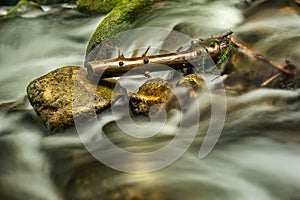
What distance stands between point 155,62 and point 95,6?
467 centimetres

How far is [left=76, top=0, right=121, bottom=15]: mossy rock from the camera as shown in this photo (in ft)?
29.7

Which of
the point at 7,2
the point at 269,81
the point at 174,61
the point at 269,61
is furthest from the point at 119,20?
the point at 7,2

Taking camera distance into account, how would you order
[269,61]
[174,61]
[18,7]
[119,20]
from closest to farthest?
[269,61]
[174,61]
[119,20]
[18,7]

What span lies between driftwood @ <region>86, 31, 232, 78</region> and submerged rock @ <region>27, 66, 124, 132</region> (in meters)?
0.23

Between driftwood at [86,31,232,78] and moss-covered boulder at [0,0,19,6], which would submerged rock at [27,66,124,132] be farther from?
moss-covered boulder at [0,0,19,6]

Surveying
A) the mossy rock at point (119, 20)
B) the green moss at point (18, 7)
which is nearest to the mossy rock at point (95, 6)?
the mossy rock at point (119, 20)

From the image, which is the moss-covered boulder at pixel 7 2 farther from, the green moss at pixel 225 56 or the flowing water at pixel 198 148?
the green moss at pixel 225 56

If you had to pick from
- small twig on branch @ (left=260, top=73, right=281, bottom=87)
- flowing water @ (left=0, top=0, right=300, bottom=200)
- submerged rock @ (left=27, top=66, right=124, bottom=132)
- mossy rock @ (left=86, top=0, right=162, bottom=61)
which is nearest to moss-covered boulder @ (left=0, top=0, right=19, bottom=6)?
flowing water @ (left=0, top=0, right=300, bottom=200)

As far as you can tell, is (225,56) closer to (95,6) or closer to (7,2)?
(95,6)

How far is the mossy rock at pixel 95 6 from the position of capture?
9062mm

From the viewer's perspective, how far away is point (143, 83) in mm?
5840

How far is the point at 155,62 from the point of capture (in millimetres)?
5508

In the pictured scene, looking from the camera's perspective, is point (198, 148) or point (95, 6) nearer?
point (198, 148)

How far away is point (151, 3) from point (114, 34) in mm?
1615
